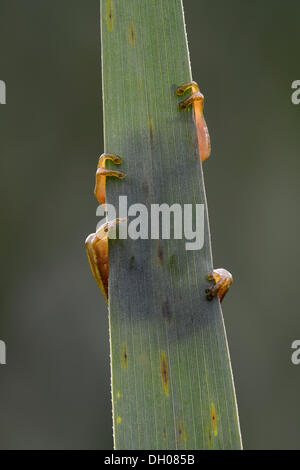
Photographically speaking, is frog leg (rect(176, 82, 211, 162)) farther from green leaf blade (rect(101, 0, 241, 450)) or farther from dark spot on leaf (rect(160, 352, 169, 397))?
dark spot on leaf (rect(160, 352, 169, 397))

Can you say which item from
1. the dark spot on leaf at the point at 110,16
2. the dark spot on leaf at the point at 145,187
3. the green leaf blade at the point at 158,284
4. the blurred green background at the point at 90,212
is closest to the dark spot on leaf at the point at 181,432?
the green leaf blade at the point at 158,284

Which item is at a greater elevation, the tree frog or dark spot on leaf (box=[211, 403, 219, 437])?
the tree frog

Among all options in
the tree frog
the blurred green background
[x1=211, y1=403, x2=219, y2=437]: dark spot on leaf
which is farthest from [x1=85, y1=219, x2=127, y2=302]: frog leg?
the blurred green background

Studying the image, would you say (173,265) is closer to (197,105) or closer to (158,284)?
(158,284)

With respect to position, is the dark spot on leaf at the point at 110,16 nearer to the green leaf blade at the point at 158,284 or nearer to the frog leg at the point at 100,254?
the green leaf blade at the point at 158,284
